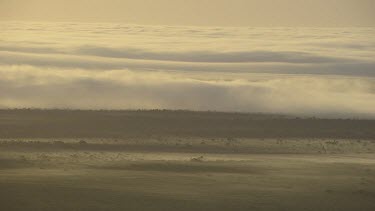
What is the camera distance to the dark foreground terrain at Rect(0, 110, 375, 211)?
23219 mm

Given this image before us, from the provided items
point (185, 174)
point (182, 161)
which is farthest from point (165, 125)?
point (185, 174)

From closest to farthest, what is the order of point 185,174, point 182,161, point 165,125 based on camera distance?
1. point 185,174
2. point 182,161
3. point 165,125

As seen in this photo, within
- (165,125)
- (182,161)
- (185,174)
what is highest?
(165,125)

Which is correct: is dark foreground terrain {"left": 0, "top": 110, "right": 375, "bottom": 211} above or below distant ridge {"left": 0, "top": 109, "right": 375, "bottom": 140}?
below

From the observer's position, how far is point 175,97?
171 feet

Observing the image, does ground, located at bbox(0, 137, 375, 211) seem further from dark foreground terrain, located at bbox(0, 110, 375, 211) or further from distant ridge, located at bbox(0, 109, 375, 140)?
distant ridge, located at bbox(0, 109, 375, 140)

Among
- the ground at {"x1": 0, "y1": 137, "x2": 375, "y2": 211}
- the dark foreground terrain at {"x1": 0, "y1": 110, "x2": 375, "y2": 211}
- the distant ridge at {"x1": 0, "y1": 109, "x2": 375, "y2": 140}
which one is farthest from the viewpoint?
the distant ridge at {"x1": 0, "y1": 109, "x2": 375, "y2": 140}

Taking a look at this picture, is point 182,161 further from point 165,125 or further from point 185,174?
point 165,125

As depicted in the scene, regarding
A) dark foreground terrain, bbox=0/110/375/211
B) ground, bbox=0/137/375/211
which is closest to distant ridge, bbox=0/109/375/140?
dark foreground terrain, bbox=0/110/375/211

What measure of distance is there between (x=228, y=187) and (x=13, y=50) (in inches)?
2428

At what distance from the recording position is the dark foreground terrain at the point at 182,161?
23.2m

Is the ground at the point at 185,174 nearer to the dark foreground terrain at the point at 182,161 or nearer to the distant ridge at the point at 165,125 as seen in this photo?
the dark foreground terrain at the point at 182,161

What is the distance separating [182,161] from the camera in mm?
29516

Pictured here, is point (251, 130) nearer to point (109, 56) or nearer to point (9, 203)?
point (9, 203)
